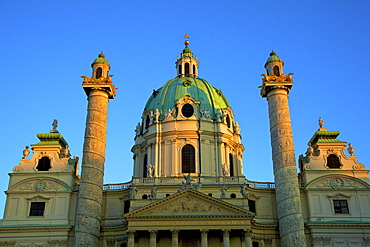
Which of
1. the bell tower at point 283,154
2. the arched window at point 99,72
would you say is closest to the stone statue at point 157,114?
the arched window at point 99,72

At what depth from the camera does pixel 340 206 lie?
38406 millimetres

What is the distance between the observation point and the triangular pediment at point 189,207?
36.4 metres

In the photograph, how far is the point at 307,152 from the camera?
135 ft

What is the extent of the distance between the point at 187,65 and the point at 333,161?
20.7 m

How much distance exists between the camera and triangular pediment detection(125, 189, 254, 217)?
120ft

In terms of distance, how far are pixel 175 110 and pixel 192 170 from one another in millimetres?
6623

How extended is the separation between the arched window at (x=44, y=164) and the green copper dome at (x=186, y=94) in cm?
1223

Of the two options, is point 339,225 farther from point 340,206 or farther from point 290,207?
point 290,207

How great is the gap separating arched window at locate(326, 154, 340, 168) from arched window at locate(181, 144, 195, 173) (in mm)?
12089

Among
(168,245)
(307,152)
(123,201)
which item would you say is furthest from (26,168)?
(307,152)

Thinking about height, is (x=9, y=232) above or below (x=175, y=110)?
below

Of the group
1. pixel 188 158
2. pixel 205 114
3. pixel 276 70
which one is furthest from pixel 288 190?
pixel 205 114

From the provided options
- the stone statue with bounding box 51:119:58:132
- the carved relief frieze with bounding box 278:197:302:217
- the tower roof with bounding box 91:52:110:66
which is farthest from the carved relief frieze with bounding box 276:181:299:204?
the stone statue with bounding box 51:119:58:132

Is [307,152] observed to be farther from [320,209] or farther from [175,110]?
[175,110]
